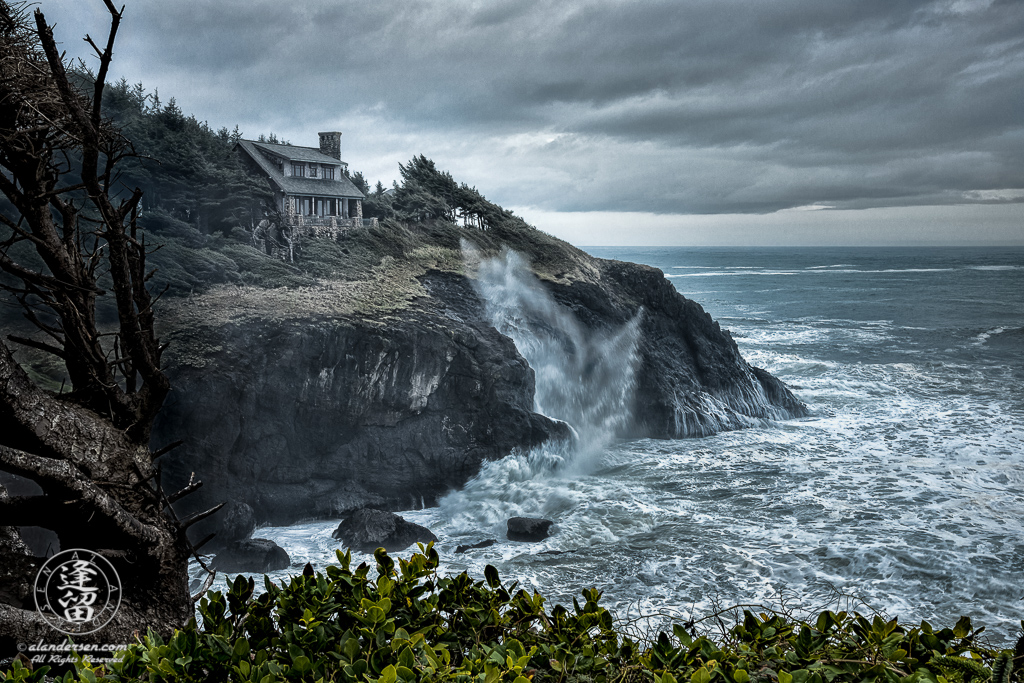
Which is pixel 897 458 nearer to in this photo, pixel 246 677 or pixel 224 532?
pixel 224 532

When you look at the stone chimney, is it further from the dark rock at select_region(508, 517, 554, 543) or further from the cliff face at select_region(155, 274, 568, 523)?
the dark rock at select_region(508, 517, 554, 543)

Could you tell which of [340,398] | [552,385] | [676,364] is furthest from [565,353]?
[340,398]

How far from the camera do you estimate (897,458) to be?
1953 cm

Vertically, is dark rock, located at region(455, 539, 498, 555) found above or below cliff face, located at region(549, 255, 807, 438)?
below

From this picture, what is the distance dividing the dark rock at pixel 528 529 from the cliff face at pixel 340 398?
2838mm

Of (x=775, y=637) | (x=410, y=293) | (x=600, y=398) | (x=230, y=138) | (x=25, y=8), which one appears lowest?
(x=600, y=398)

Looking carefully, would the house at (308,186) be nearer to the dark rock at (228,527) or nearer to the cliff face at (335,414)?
the cliff face at (335,414)

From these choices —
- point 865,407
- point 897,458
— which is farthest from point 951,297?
point 897,458

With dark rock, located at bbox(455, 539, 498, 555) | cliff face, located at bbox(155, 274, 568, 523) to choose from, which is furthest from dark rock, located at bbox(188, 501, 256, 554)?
dark rock, located at bbox(455, 539, 498, 555)

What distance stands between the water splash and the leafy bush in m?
17.3

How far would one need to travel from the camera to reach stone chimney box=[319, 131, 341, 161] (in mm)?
27848

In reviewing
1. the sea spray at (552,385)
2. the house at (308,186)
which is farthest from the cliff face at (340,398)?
the house at (308,186)

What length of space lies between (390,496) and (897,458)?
50.4ft

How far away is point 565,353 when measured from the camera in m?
22.4
